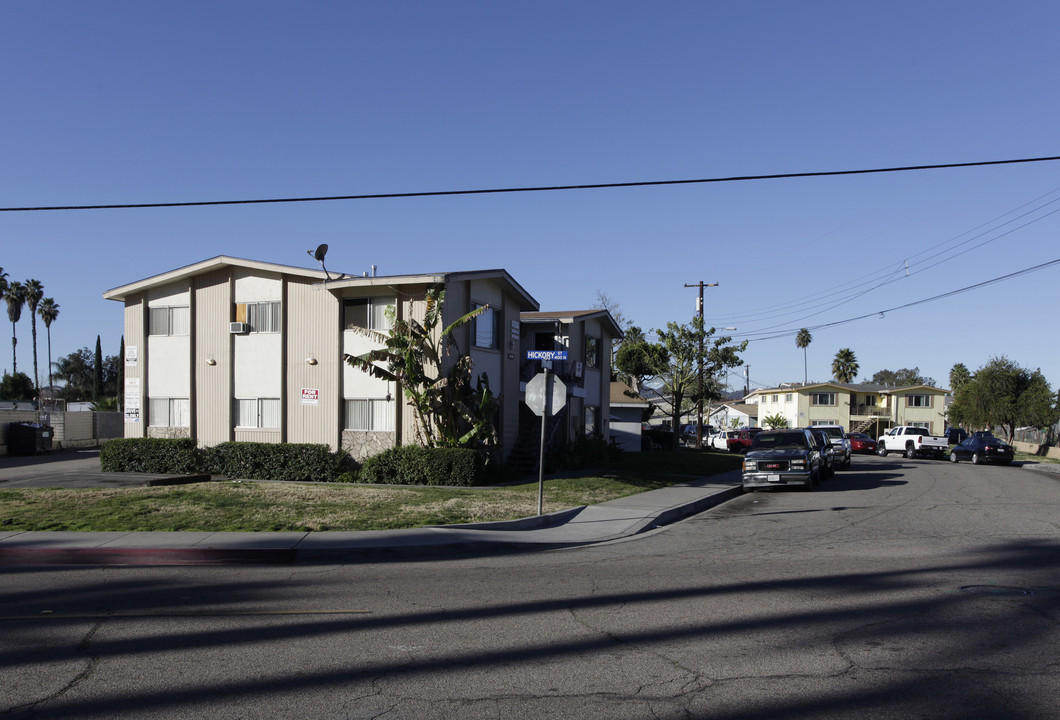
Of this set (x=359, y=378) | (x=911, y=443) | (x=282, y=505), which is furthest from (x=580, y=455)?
(x=911, y=443)

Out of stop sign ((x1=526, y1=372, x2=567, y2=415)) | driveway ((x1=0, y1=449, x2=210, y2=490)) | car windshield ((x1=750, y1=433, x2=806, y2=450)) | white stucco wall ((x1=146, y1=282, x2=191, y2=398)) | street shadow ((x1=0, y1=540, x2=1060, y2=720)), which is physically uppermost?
white stucco wall ((x1=146, y1=282, x2=191, y2=398))

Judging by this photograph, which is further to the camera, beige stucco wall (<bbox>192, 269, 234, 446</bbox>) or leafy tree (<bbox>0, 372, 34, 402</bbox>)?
leafy tree (<bbox>0, 372, 34, 402</bbox>)

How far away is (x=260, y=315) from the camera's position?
995 inches

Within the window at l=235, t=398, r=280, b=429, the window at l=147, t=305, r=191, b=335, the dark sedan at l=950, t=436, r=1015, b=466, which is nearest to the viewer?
the window at l=235, t=398, r=280, b=429

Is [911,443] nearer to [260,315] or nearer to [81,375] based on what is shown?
[260,315]

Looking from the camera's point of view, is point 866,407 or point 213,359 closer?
point 213,359

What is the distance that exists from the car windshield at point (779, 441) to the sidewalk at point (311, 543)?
30.2 ft

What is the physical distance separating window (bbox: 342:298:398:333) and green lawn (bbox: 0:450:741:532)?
505 centimetres

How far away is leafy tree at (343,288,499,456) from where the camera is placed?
21.6 metres

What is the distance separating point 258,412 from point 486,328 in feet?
25.0

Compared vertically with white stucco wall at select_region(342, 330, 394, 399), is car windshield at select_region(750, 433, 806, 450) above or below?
below

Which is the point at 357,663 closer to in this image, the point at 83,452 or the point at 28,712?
the point at 28,712

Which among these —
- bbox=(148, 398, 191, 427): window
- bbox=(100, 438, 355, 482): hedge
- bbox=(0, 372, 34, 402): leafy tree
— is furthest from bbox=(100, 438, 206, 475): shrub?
bbox=(0, 372, 34, 402): leafy tree

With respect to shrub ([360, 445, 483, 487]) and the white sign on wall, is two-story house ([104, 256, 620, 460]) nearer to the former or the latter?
the white sign on wall
